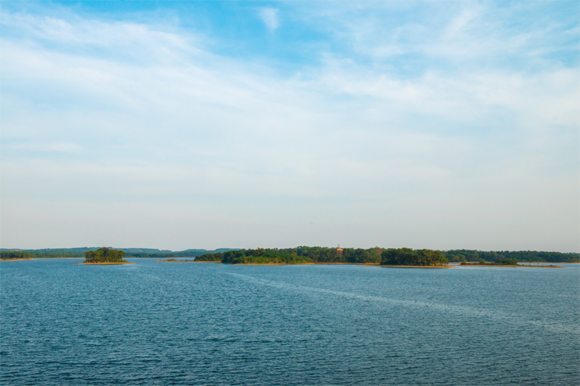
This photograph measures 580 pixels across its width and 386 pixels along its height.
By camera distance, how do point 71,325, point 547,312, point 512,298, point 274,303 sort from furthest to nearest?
1. point 512,298
2. point 274,303
3. point 547,312
4. point 71,325

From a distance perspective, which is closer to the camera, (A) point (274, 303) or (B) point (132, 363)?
(B) point (132, 363)

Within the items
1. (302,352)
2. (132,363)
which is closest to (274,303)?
(302,352)

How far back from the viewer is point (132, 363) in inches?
1302

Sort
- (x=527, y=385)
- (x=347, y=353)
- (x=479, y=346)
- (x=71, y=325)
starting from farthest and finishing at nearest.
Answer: (x=71, y=325)
(x=479, y=346)
(x=347, y=353)
(x=527, y=385)

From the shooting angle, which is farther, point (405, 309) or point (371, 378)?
point (405, 309)

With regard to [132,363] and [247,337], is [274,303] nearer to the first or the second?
[247,337]

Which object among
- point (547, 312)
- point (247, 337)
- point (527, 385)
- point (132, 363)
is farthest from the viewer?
point (547, 312)

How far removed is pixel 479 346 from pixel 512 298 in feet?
164

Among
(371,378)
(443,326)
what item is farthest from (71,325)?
(443,326)

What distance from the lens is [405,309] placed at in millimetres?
64812

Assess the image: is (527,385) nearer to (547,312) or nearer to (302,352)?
(302,352)

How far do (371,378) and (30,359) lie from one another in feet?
91.5

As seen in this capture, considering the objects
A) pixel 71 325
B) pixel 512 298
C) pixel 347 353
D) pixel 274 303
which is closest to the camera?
pixel 347 353

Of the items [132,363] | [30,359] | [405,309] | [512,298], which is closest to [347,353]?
[132,363]
